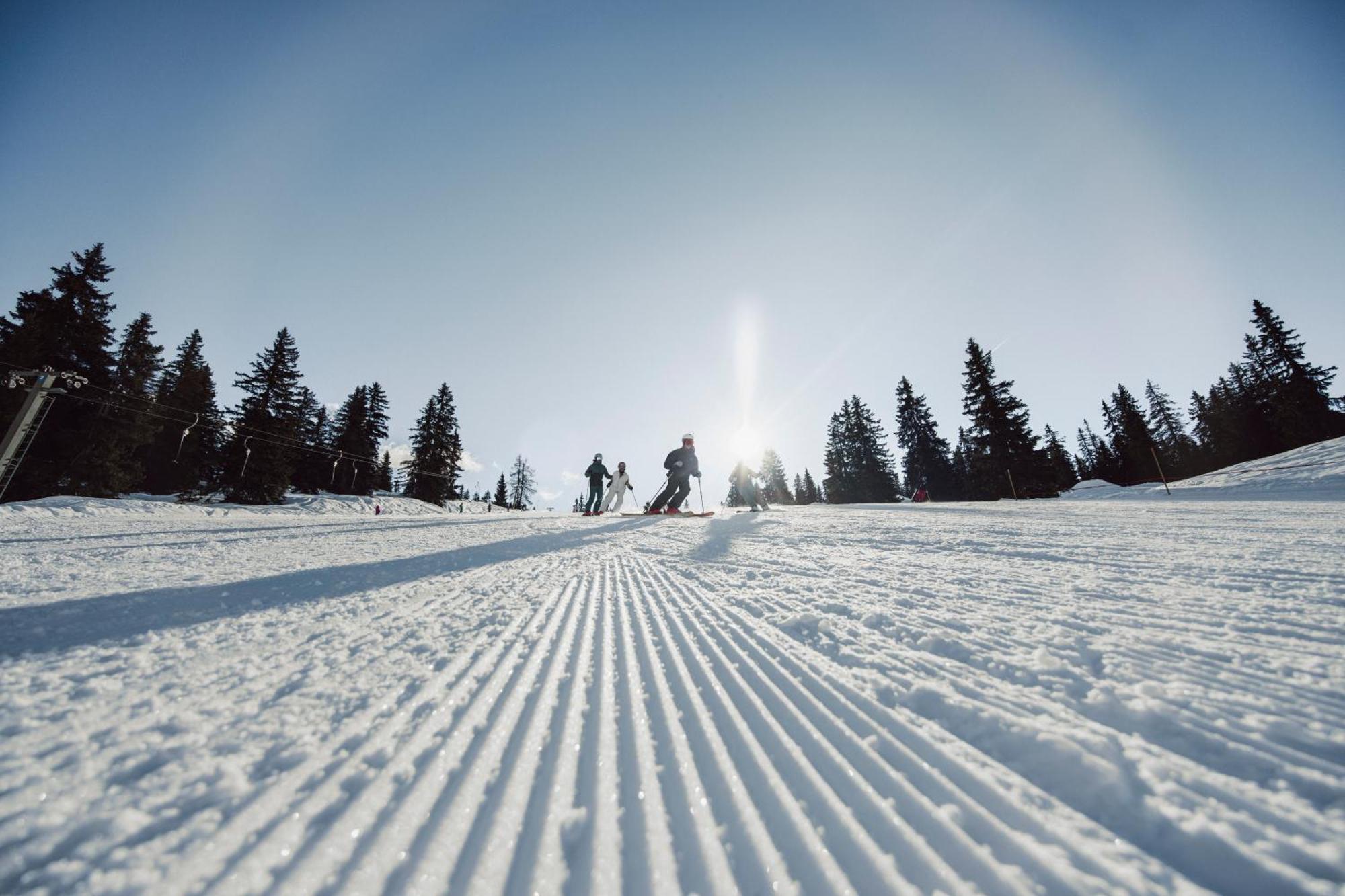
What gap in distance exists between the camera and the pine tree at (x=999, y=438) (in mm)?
28297

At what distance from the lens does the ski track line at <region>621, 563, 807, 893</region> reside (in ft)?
3.20

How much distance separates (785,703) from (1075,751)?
821mm

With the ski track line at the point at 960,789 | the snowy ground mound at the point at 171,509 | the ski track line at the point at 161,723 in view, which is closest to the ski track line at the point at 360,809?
the ski track line at the point at 161,723

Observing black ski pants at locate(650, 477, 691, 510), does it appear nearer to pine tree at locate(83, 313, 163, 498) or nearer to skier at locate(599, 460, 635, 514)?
skier at locate(599, 460, 635, 514)

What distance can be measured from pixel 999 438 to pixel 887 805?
34.8 m

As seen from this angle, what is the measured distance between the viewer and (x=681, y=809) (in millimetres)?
1160

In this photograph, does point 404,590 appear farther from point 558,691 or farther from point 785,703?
point 785,703

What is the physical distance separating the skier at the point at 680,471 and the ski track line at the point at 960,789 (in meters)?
11.3

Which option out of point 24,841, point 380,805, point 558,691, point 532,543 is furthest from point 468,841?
point 532,543

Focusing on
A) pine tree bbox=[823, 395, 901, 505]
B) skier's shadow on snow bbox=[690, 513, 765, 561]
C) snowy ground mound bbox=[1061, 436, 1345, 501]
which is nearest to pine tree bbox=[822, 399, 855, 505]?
pine tree bbox=[823, 395, 901, 505]

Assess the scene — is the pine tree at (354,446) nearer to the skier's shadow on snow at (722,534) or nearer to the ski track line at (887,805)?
the skier's shadow on snow at (722,534)

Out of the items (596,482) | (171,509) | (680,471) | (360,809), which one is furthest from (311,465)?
(360,809)

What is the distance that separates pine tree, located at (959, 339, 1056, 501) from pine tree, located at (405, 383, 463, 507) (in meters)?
37.9

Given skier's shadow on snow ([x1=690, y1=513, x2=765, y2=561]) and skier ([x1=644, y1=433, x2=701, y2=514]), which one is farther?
skier ([x1=644, y1=433, x2=701, y2=514])
